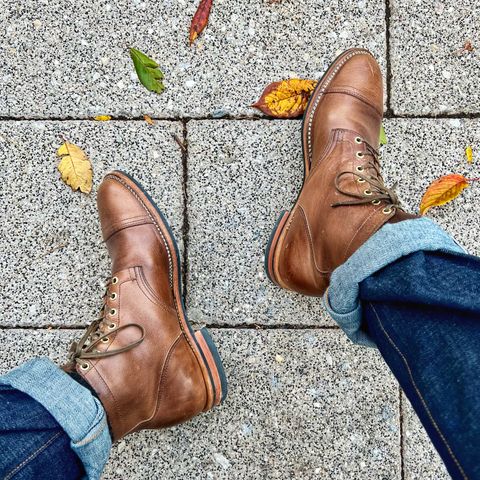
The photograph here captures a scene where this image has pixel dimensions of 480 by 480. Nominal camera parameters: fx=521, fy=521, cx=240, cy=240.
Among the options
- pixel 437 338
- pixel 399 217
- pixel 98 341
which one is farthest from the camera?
pixel 98 341

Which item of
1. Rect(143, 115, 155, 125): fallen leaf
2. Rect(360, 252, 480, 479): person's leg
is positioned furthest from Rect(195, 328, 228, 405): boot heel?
Rect(143, 115, 155, 125): fallen leaf

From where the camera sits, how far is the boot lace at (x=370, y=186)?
4.75 feet

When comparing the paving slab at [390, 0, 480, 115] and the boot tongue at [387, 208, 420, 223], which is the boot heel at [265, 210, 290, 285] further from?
the paving slab at [390, 0, 480, 115]

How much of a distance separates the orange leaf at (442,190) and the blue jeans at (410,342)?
57 cm

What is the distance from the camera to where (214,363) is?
1.65 meters

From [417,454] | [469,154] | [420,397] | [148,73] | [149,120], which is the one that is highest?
[148,73]

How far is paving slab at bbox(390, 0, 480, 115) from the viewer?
178 cm

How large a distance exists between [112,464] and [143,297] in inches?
23.5

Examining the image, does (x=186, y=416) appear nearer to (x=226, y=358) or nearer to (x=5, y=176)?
(x=226, y=358)

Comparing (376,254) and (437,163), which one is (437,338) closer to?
(376,254)

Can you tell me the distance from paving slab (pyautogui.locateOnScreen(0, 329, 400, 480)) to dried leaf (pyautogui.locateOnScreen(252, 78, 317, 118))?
75 centimetres

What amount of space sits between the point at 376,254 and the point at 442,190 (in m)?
0.70

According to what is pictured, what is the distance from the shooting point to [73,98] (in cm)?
177

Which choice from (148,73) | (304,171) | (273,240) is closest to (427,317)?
(273,240)
